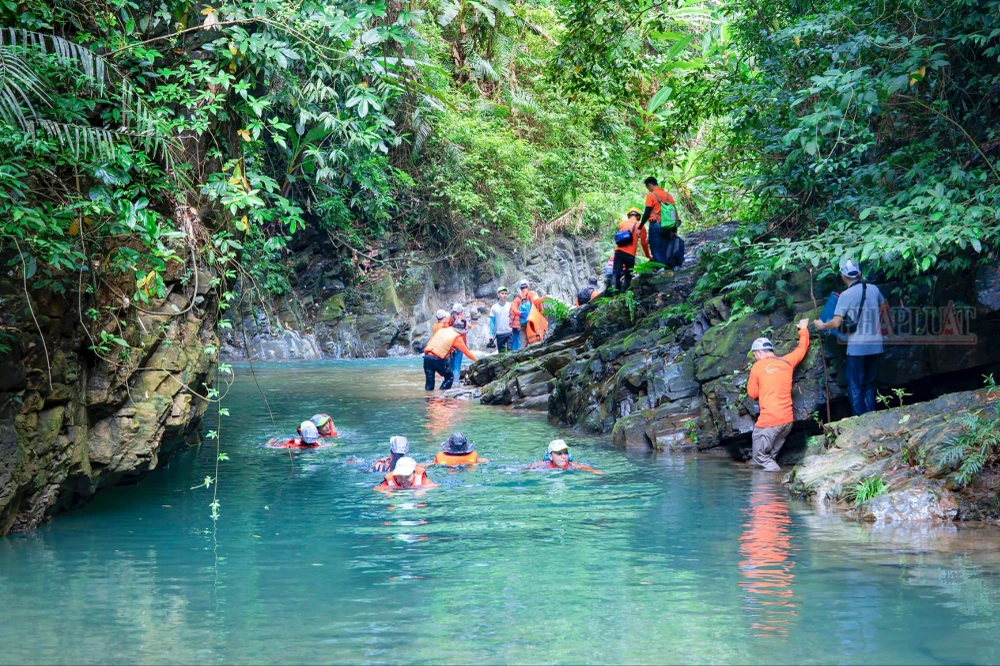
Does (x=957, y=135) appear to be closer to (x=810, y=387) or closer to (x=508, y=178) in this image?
(x=810, y=387)

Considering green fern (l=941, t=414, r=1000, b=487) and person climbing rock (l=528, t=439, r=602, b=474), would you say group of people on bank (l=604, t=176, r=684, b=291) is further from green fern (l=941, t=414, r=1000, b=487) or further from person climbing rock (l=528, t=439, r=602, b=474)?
green fern (l=941, t=414, r=1000, b=487)

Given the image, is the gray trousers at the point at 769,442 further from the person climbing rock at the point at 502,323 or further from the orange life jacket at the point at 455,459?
the person climbing rock at the point at 502,323

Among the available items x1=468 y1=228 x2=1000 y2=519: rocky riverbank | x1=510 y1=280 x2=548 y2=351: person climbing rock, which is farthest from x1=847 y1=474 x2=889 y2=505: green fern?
x1=510 y1=280 x2=548 y2=351: person climbing rock

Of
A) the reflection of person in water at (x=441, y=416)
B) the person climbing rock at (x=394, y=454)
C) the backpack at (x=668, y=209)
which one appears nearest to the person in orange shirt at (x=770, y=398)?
the person climbing rock at (x=394, y=454)

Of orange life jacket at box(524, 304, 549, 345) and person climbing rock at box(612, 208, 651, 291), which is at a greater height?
person climbing rock at box(612, 208, 651, 291)

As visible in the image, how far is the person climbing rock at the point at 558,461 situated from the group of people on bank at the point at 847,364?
220 cm

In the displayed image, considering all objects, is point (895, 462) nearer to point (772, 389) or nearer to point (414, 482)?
→ point (772, 389)

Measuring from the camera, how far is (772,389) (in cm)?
1215

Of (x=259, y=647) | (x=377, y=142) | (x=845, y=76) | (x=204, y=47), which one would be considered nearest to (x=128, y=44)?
(x=204, y=47)

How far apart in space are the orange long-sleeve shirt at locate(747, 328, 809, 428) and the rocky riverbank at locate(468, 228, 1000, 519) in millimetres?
367

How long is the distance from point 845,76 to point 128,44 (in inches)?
277

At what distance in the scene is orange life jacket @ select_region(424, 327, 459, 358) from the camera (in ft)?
67.8

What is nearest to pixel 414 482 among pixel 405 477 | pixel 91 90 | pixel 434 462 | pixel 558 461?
pixel 405 477

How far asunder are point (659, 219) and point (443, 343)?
536 cm
